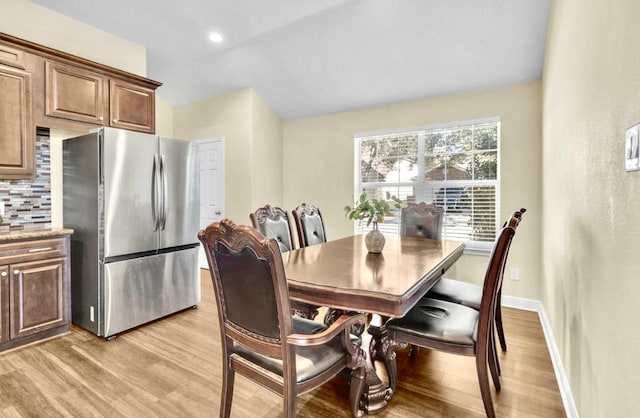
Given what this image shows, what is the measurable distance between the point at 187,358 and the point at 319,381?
1.50 m

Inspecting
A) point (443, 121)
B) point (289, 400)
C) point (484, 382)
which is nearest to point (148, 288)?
point (289, 400)

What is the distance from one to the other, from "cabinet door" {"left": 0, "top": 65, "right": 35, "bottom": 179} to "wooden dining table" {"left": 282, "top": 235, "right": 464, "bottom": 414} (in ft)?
8.03

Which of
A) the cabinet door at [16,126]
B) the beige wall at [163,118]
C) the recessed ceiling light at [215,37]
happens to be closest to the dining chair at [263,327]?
the cabinet door at [16,126]

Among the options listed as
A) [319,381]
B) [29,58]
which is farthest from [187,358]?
[29,58]

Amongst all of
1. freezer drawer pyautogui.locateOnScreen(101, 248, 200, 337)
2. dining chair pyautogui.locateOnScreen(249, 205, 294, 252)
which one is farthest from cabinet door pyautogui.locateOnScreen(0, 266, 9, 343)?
dining chair pyautogui.locateOnScreen(249, 205, 294, 252)

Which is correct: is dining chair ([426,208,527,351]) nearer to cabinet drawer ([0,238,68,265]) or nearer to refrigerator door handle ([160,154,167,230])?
refrigerator door handle ([160,154,167,230])

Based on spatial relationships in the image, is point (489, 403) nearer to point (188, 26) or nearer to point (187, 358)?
point (187, 358)

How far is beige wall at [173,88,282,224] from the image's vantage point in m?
4.62

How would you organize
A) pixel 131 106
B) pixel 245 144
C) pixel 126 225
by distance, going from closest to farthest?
pixel 126 225, pixel 131 106, pixel 245 144

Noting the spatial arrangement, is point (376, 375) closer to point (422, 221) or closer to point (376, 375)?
point (376, 375)

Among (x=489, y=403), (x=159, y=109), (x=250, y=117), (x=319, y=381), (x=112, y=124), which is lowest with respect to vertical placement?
(x=489, y=403)

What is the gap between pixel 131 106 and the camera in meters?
3.48

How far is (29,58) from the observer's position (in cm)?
275

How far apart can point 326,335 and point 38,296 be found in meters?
2.74
